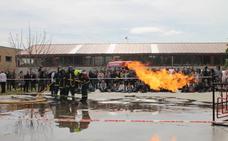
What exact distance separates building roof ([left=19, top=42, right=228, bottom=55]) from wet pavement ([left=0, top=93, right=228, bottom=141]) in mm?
36045

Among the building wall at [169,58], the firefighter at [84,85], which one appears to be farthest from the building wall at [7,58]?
the firefighter at [84,85]

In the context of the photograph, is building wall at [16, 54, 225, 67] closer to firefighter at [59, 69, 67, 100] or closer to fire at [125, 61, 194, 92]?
fire at [125, 61, 194, 92]

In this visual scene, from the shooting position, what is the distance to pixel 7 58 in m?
69.2

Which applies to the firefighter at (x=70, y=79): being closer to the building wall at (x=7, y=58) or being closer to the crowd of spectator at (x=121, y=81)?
the crowd of spectator at (x=121, y=81)

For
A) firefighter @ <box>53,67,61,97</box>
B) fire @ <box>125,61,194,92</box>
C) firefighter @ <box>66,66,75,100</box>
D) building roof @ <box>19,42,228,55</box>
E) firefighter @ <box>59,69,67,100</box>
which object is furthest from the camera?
building roof @ <box>19,42,228,55</box>

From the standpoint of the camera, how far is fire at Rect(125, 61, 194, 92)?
30.3 m

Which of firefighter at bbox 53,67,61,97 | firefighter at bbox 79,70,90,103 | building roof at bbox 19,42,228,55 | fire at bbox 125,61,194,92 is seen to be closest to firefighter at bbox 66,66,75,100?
firefighter at bbox 53,67,61,97

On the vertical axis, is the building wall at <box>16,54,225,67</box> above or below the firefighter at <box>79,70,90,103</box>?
above

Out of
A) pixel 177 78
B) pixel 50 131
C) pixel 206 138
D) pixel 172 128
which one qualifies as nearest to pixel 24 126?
pixel 50 131

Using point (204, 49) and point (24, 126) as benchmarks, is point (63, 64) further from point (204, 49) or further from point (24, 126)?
point (24, 126)

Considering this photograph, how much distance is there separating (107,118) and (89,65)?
136 ft

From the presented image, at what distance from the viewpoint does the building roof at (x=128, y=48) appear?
56156 mm

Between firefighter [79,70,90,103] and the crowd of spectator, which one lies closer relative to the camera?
firefighter [79,70,90,103]

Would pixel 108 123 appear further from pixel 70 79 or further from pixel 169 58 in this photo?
pixel 169 58
